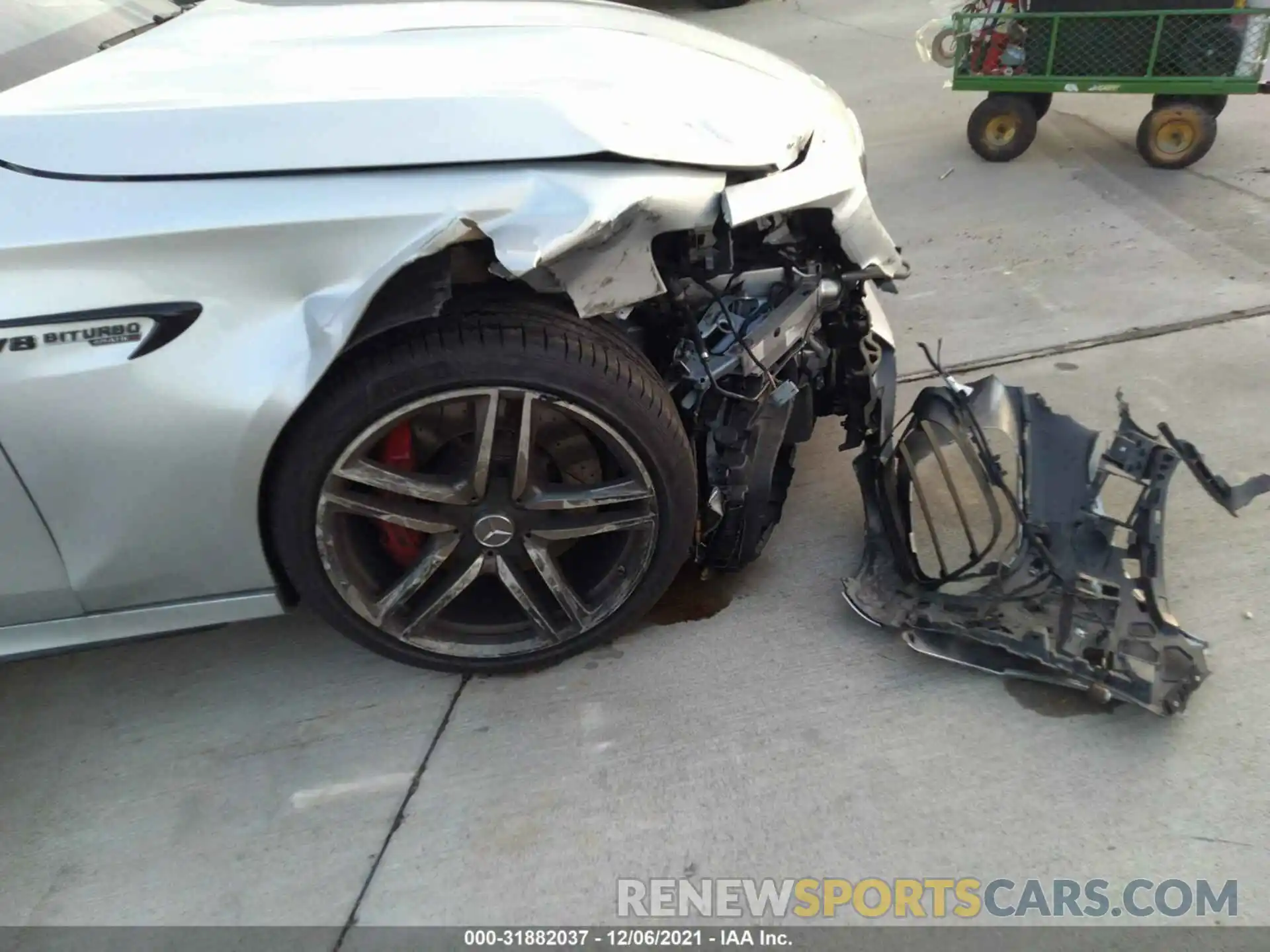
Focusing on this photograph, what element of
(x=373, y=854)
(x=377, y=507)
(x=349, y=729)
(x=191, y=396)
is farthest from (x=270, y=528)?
(x=373, y=854)

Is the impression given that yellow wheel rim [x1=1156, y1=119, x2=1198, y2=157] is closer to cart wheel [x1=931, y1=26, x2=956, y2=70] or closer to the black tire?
cart wheel [x1=931, y1=26, x2=956, y2=70]

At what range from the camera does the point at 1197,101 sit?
474 centimetres

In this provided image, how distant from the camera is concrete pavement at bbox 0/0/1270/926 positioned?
191cm

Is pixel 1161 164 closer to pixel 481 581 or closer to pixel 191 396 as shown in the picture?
pixel 481 581

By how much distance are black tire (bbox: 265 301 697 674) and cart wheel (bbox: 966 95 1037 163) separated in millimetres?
3868

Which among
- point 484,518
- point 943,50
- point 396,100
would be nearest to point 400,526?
point 484,518

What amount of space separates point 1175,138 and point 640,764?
4562 mm

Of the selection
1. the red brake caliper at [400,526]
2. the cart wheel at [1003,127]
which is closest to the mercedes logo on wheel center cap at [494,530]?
the red brake caliper at [400,526]

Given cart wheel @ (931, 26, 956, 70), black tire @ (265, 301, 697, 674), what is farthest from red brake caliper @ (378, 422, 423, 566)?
cart wheel @ (931, 26, 956, 70)

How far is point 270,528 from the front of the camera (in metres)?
2.07

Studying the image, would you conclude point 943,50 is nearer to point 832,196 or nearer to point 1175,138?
point 1175,138

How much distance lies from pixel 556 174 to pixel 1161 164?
428 cm
